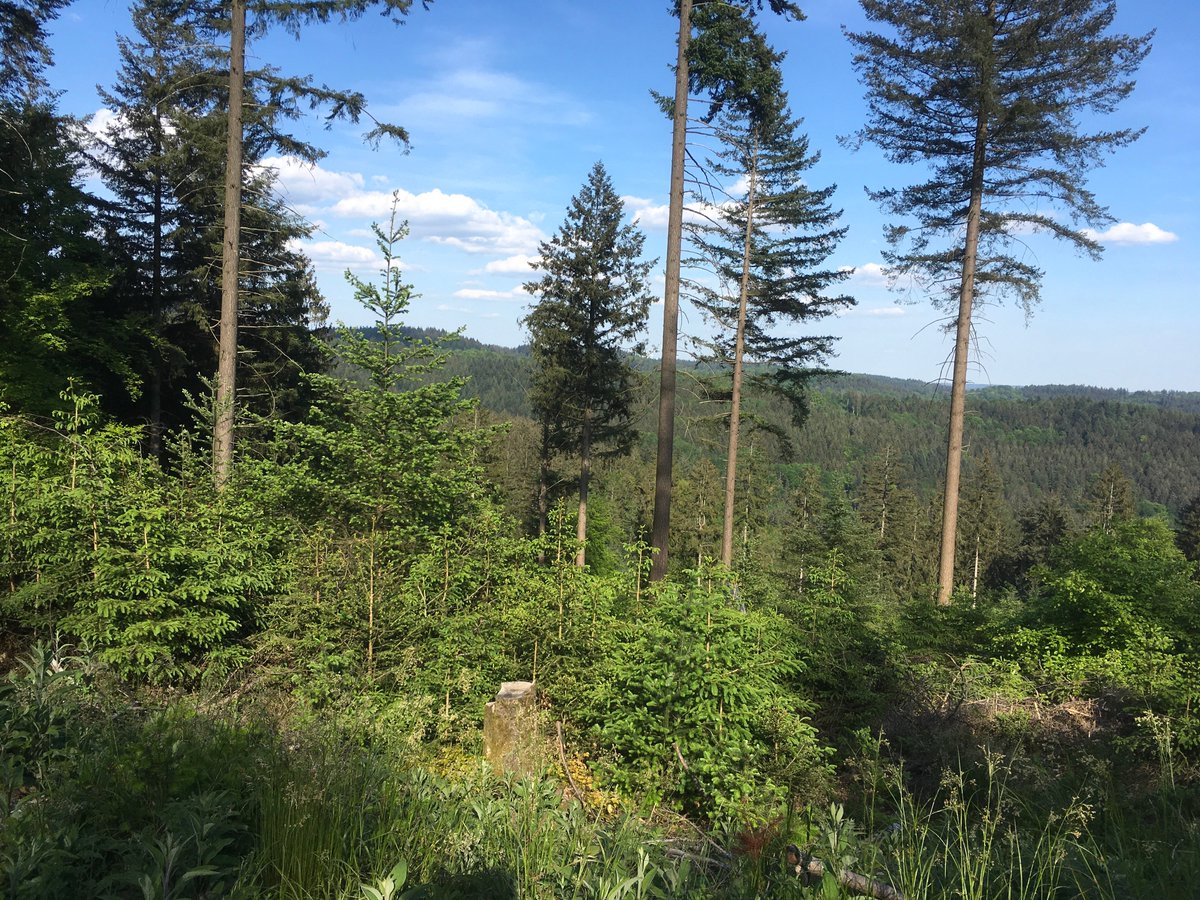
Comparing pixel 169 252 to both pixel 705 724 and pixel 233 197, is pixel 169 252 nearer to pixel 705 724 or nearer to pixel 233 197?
pixel 233 197

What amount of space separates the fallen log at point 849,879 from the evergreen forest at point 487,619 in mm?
12

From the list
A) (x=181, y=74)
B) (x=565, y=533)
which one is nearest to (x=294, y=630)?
(x=565, y=533)

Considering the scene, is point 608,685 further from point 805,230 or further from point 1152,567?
point 805,230

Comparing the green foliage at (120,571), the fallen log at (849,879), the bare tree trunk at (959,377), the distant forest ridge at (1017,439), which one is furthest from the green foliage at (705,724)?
the distant forest ridge at (1017,439)

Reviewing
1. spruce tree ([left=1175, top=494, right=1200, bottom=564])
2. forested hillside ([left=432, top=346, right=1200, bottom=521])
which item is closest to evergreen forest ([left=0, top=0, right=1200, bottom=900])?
spruce tree ([left=1175, top=494, right=1200, bottom=564])

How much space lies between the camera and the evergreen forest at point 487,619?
101 inches

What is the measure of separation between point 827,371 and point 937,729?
1235 cm

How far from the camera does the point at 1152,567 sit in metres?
7.27

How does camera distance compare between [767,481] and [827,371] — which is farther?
[767,481]

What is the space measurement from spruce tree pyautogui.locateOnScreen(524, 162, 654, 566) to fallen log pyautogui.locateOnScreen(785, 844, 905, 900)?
678 inches

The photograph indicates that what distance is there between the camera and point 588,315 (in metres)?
19.8

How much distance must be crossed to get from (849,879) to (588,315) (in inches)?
724

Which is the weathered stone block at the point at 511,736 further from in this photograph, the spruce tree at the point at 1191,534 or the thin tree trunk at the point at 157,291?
the spruce tree at the point at 1191,534

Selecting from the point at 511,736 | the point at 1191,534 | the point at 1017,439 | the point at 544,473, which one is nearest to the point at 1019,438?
the point at 1017,439
